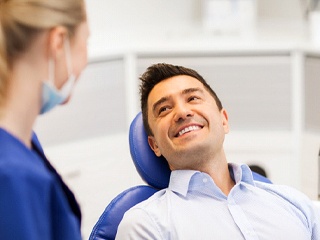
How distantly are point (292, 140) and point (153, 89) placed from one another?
1.35 m

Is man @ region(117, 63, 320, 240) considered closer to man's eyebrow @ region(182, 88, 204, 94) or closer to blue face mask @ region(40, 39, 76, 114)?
man's eyebrow @ region(182, 88, 204, 94)

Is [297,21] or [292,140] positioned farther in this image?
[297,21]

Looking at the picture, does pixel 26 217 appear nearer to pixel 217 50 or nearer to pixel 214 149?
pixel 214 149

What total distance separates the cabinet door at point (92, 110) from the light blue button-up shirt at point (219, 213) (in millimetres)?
1283

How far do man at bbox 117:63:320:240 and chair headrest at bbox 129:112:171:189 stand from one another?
0.08 feet

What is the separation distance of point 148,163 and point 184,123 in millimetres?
163

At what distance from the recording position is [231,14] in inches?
139

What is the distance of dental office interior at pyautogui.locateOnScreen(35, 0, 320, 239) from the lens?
3.21 meters

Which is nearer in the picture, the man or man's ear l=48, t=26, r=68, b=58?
man's ear l=48, t=26, r=68, b=58

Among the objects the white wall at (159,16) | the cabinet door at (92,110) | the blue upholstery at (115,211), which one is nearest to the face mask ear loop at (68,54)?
the blue upholstery at (115,211)

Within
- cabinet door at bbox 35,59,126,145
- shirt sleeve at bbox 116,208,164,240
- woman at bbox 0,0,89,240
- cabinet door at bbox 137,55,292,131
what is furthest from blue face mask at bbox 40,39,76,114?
cabinet door at bbox 137,55,292,131

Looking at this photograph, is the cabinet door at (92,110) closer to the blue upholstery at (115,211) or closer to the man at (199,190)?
the man at (199,190)

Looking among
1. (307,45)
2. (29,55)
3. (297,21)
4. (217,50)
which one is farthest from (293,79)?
(29,55)

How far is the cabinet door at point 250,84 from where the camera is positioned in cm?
324
